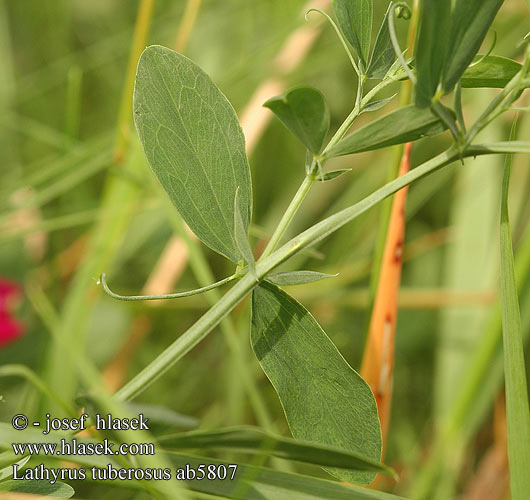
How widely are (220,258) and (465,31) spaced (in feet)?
2.20

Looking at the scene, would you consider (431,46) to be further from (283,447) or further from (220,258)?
(220,258)

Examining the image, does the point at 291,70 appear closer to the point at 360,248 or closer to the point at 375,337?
the point at 360,248

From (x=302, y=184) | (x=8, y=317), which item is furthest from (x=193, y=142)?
(x=8, y=317)

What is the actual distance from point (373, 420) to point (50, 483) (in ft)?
0.49

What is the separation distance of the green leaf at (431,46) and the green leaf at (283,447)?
0.43ft

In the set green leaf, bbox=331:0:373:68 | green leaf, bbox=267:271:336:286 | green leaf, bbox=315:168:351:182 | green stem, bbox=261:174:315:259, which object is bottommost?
green leaf, bbox=267:271:336:286

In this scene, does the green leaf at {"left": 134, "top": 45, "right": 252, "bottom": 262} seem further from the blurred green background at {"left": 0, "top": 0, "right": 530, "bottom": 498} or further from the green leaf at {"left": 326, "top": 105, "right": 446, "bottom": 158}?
the blurred green background at {"left": 0, "top": 0, "right": 530, "bottom": 498}

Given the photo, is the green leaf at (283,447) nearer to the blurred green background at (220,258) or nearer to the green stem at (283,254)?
the green stem at (283,254)

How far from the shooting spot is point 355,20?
282 mm

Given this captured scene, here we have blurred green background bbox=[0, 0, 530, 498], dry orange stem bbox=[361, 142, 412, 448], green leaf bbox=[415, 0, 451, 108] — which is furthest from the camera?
blurred green background bbox=[0, 0, 530, 498]

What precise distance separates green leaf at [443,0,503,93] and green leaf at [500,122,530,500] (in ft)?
0.19

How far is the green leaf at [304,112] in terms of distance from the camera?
0.78 ft

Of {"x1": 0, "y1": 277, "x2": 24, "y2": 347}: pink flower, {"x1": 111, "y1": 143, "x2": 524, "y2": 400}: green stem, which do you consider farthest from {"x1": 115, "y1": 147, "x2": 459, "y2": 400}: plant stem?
{"x1": 0, "y1": 277, "x2": 24, "y2": 347}: pink flower

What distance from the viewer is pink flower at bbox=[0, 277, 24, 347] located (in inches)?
25.9
